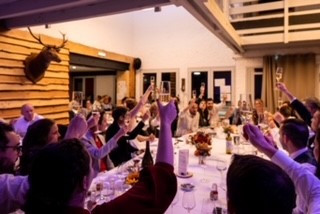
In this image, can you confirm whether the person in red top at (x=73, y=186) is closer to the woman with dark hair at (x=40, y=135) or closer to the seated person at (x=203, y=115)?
the woman with dark hair at (x=40, y=135)

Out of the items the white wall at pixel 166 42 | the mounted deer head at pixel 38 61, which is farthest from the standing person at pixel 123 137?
the white wall at pixel 166 42

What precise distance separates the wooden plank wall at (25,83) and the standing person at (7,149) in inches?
146

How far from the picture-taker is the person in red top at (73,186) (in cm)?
92

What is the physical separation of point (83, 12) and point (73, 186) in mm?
3894

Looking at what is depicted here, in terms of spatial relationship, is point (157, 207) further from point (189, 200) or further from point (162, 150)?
point (189, 200)

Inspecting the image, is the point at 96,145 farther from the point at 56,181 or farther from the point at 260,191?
the point at 260,191

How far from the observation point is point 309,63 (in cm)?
732

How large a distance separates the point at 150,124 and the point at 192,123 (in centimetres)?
105

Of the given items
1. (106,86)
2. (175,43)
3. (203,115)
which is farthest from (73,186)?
(106,86)

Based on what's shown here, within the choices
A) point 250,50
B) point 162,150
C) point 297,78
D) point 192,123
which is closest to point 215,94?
point 250,50

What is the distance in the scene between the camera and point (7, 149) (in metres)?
1.72

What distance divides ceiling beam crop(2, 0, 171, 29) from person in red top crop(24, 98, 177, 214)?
2914mm

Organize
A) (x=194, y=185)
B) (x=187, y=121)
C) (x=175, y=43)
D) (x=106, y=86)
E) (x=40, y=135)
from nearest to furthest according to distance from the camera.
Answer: (x=40, y=135)
(x=194, y=185)
(x=187, y=121)
(x=175, y=43)
(x=106, y=86)

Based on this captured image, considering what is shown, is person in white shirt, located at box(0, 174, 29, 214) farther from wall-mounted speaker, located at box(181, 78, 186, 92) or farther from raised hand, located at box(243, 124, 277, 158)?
wall-mounted speaker, located at box(181, 78, 186, 92)
